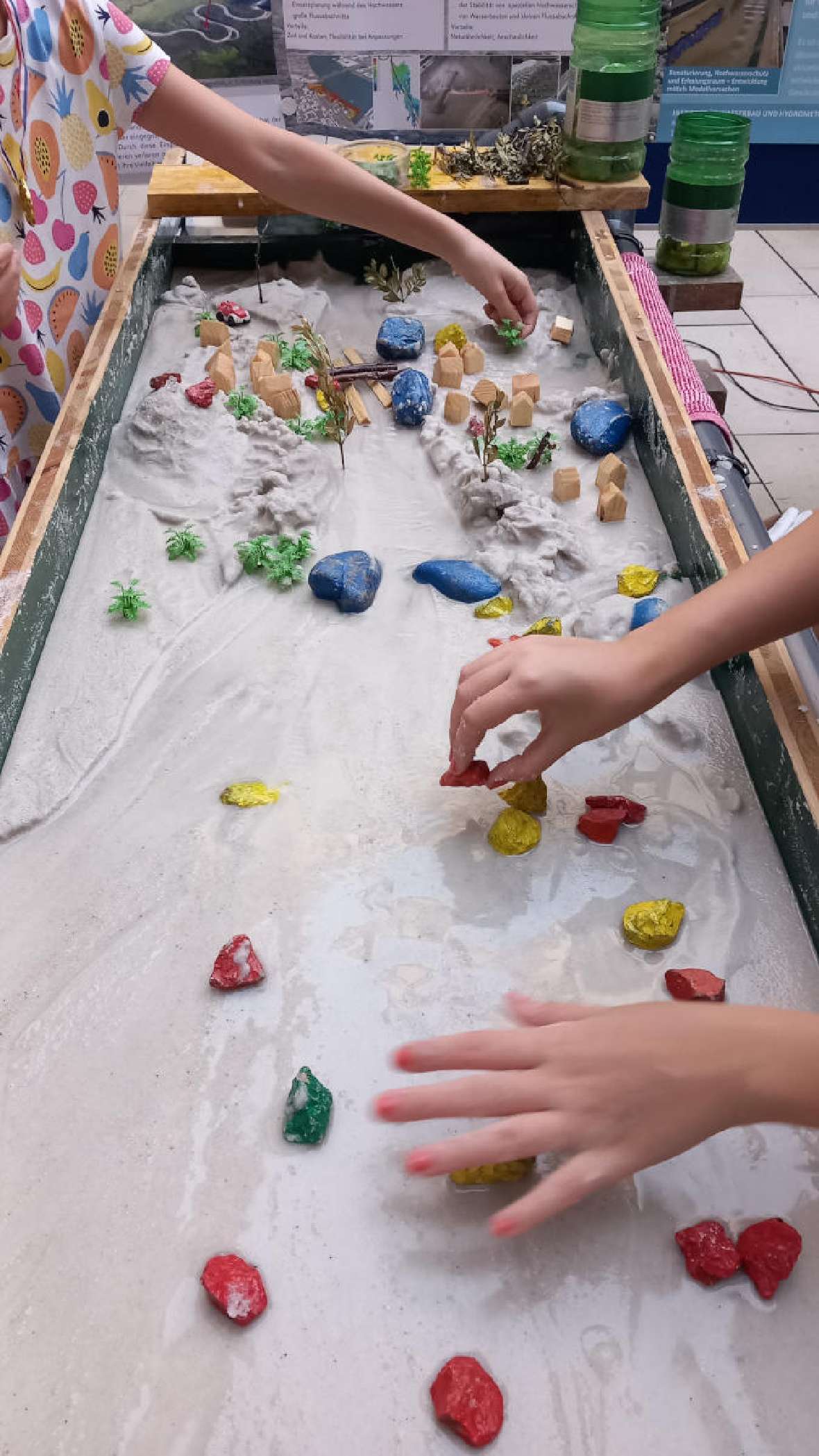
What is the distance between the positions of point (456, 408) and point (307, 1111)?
1223 millimetres

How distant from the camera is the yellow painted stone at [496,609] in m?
1.45

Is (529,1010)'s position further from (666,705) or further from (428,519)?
(428,519)

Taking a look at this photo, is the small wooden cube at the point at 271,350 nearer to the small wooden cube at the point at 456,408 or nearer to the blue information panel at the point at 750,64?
the small wooden cube at the point at 456,408

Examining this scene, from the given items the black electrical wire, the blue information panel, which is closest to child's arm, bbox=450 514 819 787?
the black electrical wire

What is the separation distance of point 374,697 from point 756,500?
2.17 meters

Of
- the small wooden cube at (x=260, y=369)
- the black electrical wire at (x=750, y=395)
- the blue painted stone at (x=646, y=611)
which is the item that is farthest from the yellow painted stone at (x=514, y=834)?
the black electrical wire at (x=750, y=395)

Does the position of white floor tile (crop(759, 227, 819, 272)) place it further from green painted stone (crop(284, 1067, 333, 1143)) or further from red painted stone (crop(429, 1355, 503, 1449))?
red painted stone (crop(429, 1355, 503, 1449))

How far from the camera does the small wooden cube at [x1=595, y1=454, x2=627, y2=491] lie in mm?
1641

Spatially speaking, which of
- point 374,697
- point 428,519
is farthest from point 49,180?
point 374,697

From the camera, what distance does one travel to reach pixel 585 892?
1123 millimetres

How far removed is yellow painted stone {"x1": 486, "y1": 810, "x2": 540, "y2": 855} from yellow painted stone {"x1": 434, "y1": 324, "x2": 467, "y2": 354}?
1119 millimetres

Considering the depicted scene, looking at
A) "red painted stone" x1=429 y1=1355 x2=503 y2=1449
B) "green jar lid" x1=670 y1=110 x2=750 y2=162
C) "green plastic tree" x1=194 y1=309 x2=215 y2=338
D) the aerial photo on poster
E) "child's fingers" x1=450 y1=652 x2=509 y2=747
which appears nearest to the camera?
"red painted stone" x1=429 y1=1355 x2=503 y2=1449

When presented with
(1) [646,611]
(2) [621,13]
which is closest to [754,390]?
(2) [621,13]

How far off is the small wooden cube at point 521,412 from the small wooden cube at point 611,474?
0.20 m
